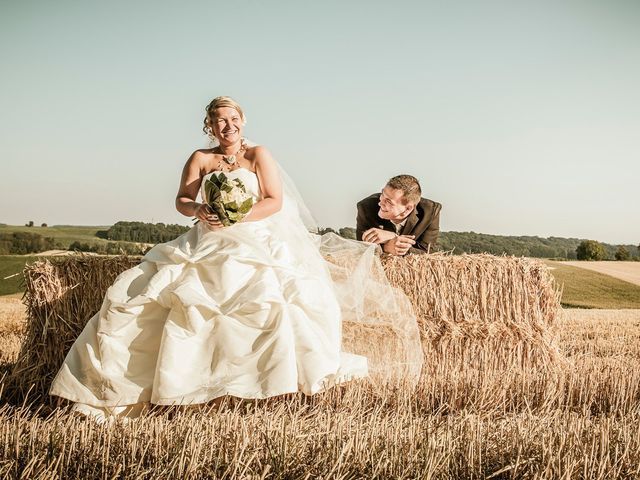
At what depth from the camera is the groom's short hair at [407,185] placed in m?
6.49

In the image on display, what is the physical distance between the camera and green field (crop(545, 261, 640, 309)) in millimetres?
24703

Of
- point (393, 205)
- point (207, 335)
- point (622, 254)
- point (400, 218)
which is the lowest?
point (207, 335)

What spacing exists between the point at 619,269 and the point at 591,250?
19698 millimetres

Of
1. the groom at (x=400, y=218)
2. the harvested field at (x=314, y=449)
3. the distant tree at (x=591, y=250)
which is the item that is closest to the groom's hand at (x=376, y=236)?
the groom at (x=400, y=218)

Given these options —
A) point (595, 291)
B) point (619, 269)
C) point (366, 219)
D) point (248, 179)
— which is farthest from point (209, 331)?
point (619, 269)

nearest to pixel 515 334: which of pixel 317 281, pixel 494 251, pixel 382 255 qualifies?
pixel 494 251

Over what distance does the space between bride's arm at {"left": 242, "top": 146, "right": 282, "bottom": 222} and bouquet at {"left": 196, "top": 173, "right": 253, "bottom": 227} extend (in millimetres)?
326

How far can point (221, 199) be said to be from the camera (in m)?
4.92

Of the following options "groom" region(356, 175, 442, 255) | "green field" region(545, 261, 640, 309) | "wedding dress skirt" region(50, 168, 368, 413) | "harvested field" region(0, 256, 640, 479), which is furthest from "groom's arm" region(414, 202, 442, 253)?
"green field" region(545, 261, 640, 309)

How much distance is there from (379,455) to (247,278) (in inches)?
81.6

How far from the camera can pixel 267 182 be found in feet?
18.1

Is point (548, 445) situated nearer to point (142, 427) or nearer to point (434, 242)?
point (142, 427)

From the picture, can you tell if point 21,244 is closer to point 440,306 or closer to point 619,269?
point 619,269

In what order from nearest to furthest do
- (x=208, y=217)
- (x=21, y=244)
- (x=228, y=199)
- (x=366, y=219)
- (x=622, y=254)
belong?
1. (x=228, y=199)
2. (x=208, y=217)
3. (x=366, y=219)
4. (x=21, y=244)
5. (x=622, y=254)
